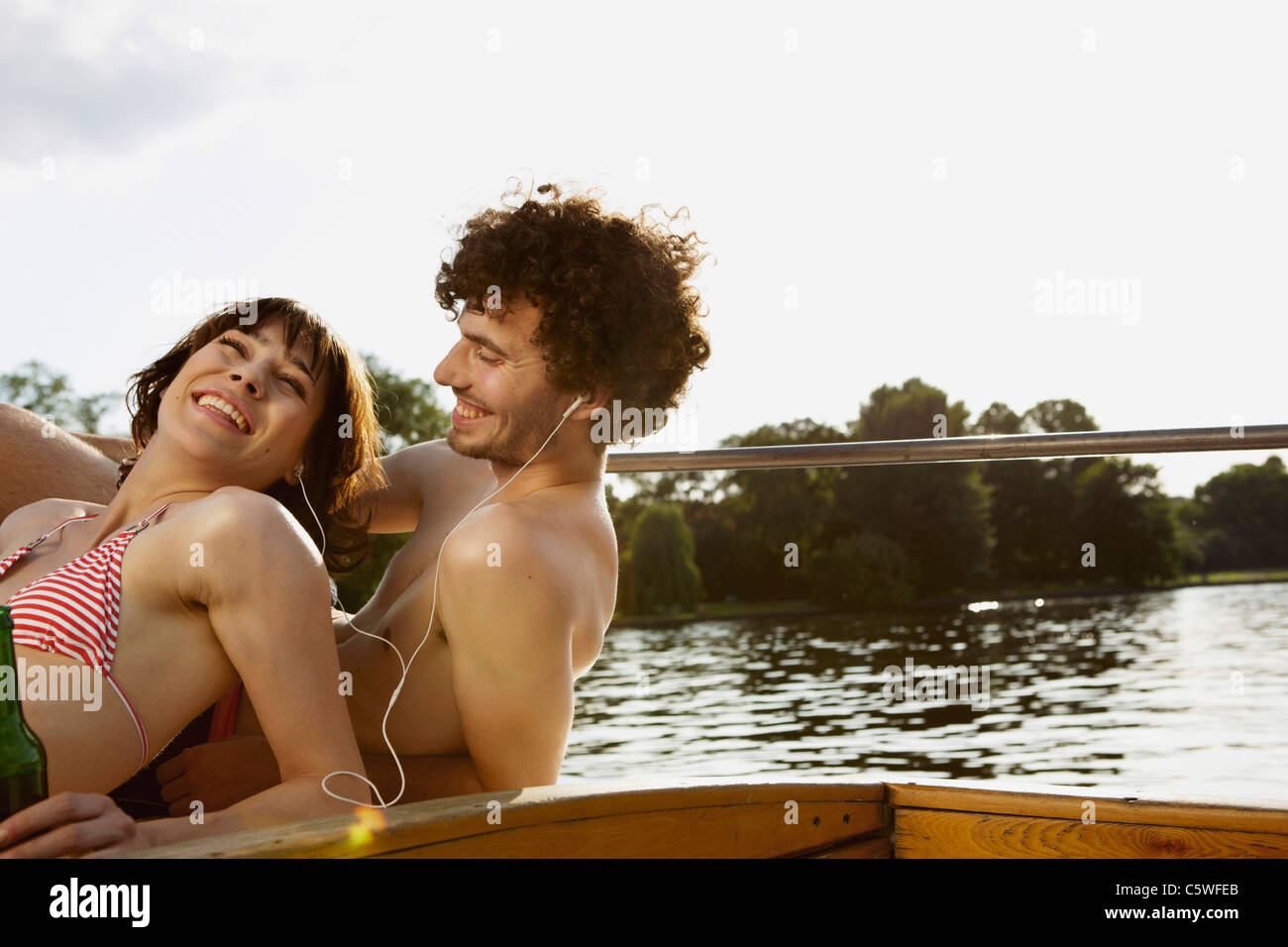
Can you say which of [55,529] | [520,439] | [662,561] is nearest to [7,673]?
[55,529]

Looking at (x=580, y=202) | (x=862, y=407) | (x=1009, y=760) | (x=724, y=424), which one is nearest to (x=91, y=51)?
(x=724, y=424)

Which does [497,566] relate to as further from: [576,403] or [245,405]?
[245,405]

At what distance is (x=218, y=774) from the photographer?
1728 mm

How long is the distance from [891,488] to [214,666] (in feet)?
180

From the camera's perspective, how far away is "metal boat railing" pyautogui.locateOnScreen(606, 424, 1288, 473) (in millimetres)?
2174

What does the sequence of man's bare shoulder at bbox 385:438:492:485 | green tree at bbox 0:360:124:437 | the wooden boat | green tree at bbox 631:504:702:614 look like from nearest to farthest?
the wooden boat < man's bare shoulder at bbox 385:438:492:485 < green tree at bbox 0:360:124:437 < green tree at bbox 631:504:702:614

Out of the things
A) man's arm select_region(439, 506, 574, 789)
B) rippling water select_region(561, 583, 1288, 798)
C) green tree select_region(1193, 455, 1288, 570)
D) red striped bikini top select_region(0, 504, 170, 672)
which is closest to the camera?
red striped bikini top select_region(0, 504, 170, 672)

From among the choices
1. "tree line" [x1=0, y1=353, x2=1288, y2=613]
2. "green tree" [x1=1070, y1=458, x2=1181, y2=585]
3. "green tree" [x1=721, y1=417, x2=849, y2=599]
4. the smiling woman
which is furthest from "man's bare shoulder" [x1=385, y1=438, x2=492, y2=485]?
"green tree" [x1=1070, y1=458, x2=1181, y2=585]

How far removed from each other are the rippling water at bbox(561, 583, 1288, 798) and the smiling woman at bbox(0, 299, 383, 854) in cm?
76

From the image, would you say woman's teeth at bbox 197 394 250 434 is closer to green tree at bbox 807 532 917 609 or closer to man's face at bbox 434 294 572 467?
man's face at bbox 434 294 572 467

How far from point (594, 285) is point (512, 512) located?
483mm
